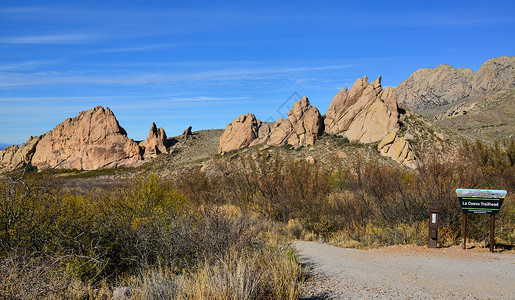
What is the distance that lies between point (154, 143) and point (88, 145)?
1252cm

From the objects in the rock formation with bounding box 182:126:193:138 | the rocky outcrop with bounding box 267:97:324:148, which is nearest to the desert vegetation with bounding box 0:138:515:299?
the rocky outcrop with bounding box 267:97:324:148

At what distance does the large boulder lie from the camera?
218 ft

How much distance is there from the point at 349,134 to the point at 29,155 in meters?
64.3

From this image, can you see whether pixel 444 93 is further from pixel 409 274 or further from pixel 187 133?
pixel 409 274

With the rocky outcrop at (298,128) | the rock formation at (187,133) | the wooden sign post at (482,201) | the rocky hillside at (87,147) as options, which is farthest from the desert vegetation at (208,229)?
the rock formation at (187,133)

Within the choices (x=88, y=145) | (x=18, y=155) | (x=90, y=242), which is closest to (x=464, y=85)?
(x=88, y=145)

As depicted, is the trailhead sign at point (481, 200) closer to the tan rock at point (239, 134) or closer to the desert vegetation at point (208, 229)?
the desert vegetation at point (208, 229)

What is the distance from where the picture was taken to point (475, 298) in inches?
248

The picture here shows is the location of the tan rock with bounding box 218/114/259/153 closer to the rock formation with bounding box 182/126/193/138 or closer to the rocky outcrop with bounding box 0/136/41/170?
the rock formation with bounding box 182/126/193/138

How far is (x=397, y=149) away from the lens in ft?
129

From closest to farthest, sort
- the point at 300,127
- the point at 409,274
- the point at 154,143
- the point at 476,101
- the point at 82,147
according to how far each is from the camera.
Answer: the point at 409,274 < the point at 300,127 < the point at 154,143 < the point at 82,147 < the point at 476,101

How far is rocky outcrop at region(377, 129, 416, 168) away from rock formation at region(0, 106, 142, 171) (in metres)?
43.5

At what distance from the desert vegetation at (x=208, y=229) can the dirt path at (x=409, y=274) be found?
0.82 m

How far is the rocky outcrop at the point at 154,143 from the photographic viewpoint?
67.6 meters
